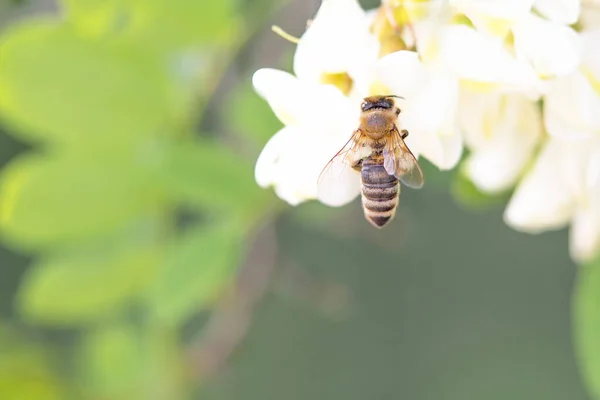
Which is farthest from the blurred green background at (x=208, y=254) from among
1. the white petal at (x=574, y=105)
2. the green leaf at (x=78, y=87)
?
the white petal at (x=574, y=105)

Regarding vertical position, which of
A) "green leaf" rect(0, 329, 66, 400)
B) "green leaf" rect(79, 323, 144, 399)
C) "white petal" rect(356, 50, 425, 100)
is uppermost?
"white petal" rect(356, 50, 425, 100)

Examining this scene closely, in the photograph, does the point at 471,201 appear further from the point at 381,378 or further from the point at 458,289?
the point at 381,378

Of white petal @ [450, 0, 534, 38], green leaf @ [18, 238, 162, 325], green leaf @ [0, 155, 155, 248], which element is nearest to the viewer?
white petal @ [450, 0, 534, 38]

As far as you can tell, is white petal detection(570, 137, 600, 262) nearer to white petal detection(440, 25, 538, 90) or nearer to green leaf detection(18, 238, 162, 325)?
white petal detection(440, 25, 538, 90)

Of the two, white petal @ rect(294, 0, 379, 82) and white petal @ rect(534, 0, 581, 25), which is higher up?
white petal @ rect(534, 0, 581, 25)

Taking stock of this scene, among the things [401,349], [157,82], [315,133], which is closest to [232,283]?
[157,82]

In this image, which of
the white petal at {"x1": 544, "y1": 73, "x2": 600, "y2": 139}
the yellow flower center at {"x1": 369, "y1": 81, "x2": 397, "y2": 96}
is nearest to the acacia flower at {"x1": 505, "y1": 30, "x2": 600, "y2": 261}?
the white petal at {"x1": 544, "y1": 73, "x2": 600, "y2": 139}
